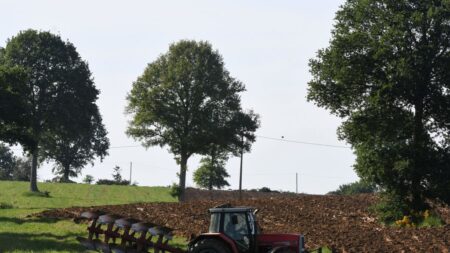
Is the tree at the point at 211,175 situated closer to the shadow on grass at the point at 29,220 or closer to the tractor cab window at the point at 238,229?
the shadow on grass at the point at 29,220

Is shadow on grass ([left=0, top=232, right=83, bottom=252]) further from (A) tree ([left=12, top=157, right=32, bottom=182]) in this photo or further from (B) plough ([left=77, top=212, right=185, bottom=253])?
(A) tree ([left=12, top=157, right=32, bottom=182])

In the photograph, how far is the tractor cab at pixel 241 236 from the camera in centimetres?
1803

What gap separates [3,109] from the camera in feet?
151

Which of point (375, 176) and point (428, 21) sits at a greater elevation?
point (428, 21)

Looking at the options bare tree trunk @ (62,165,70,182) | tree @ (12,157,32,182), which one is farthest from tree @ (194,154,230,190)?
tree @ (12,157,32,182)

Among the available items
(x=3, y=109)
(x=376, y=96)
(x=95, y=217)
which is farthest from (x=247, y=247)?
(x=3, y=109)

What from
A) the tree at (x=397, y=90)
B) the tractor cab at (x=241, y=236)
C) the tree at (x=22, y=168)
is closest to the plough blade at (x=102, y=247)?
the tractor cab at (x=241, y=236)

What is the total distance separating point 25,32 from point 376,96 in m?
46.9

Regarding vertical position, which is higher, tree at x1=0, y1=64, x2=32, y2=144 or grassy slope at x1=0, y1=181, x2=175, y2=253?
tree at x1=0, y1=64, x2=32, y2=144

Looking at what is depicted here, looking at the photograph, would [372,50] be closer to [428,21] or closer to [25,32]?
[428,21]

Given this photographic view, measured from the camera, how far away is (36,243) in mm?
24453

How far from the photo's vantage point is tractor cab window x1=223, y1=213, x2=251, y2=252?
18.1 metres

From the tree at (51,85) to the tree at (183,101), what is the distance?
5.53 meters

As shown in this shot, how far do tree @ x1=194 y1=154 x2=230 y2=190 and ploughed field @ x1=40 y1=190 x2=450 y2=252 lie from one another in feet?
141
